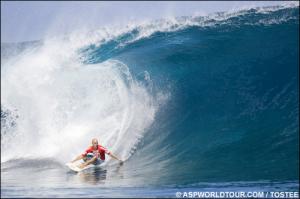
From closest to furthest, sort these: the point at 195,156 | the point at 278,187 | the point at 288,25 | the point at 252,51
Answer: the point at 278,187
the point at 195,156
the point at 252,51
the point at 288,25

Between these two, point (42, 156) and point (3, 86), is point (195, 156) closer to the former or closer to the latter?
point (42, 156)

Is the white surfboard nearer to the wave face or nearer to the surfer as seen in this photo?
the surfer

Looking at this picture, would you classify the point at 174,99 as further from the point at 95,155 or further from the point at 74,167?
the point at 74,167

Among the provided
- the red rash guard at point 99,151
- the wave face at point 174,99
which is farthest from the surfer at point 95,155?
the wave face at point 174,99

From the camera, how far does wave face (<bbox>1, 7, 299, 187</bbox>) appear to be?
41.9ft

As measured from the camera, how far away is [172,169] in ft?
37.9

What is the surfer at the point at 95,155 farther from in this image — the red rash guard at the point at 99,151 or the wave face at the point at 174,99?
the wave face at the point at 174,99

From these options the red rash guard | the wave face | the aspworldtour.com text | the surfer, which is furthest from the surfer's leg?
the aspworldtour.com text

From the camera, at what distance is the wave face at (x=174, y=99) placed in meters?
12.8

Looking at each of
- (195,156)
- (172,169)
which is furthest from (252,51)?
(172,169)

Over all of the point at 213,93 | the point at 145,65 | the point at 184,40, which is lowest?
the point at 213,93

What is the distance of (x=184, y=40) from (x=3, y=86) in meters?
7.32

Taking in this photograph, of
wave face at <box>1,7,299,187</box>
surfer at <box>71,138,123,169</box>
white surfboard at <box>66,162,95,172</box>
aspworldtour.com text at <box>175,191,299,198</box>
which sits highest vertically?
wave face at <box>1,7,299,187</box>

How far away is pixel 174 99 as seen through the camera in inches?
653
